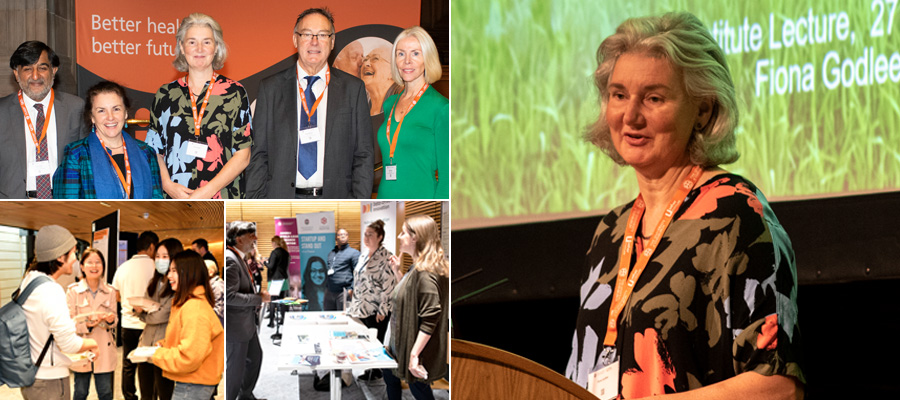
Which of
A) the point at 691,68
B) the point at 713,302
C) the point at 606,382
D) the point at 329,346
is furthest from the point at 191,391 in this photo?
the point at 691,68

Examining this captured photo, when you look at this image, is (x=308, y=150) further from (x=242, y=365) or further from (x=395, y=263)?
(x=242, y=365)

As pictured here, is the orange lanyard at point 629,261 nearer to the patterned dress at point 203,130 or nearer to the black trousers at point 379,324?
the black trousers at point 379,324

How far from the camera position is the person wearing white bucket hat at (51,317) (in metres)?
3.39

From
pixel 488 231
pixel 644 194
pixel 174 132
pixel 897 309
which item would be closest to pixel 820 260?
pixel 897 309

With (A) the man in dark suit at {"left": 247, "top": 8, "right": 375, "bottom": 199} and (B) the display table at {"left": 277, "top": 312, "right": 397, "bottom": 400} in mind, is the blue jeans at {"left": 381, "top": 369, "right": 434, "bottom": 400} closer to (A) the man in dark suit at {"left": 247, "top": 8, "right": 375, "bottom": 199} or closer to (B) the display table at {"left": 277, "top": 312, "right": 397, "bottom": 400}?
(B) the display table at {"left": 277, "top": 312, "right": 397, "bottom": 400}

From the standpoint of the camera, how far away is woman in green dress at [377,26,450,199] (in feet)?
11.8

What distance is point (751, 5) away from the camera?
3.38 m

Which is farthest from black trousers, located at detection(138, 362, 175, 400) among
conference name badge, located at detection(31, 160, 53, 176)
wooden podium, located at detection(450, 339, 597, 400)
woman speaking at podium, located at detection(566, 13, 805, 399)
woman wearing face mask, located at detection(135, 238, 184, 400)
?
wooden podium, located at detection(450, 339, 597, 400)

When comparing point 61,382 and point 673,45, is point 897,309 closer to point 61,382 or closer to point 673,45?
point 673,45

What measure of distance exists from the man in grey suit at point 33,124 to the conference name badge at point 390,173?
1.48 metres

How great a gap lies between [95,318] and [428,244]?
1623 mm

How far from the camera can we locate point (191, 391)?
3504mm

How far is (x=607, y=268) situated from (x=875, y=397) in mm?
1498

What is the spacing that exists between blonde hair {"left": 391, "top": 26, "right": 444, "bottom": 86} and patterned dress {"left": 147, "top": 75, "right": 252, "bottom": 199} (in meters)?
0.75
